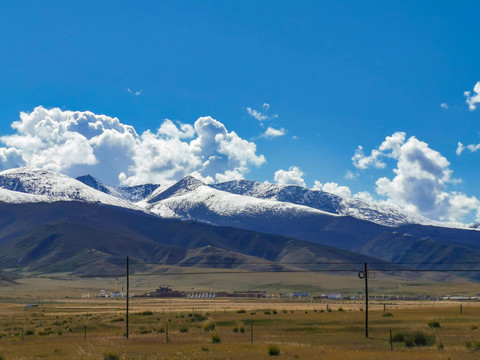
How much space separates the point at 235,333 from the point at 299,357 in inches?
931

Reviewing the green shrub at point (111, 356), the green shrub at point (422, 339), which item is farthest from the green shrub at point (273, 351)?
the green shrub at point (422, 339)

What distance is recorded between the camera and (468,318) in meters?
86.0

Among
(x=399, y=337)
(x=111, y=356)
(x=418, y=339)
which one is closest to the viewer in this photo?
(x=111, y=356)

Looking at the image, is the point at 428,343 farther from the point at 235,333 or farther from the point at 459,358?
the point at 235,333

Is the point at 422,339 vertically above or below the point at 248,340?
Answer: above

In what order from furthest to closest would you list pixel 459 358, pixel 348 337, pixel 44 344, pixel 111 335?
pixel 111 335 < pixel 348 337 < pixel 44 344 < pixel 459 358

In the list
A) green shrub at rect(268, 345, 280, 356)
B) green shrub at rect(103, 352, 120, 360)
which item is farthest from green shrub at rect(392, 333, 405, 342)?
green shrub at rect(103, 352, 120, 360)

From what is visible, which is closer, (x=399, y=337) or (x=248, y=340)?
(x=399, y=337)

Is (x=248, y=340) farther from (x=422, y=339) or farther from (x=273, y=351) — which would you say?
(x=422, y=339)

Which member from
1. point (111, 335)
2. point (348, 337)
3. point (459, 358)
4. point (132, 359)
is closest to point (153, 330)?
point (111, 335)

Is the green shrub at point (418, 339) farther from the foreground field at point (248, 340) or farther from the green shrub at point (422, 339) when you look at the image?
the foreground field at point (248, 340)

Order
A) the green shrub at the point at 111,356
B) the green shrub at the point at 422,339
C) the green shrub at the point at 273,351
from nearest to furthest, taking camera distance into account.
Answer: the green shrub at the point at 111,356
the green shrub at the point at 273,351
the green shrub at the point at 422,339

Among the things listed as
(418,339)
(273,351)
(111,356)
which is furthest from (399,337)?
(111,356)

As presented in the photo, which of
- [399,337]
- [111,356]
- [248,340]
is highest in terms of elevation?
[111,356]
